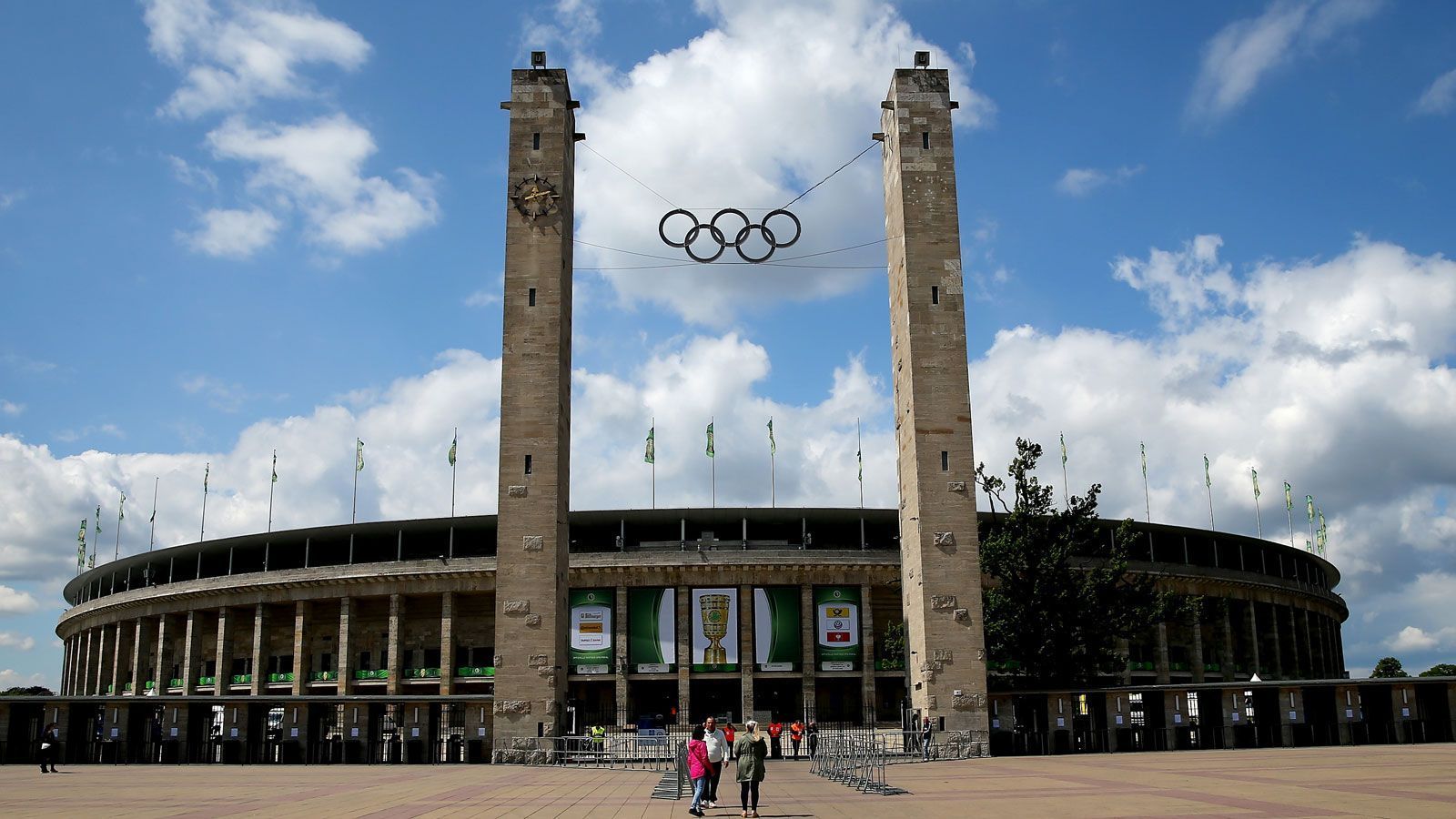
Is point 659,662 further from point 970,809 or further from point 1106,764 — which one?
point 970,809

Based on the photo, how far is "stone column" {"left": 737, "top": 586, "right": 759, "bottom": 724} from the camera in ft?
240

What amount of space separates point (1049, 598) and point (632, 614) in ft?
103

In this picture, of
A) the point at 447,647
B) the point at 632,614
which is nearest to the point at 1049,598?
the point at 632,614

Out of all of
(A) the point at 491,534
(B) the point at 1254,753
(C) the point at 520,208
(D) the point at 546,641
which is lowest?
(B) the point at 1254,753

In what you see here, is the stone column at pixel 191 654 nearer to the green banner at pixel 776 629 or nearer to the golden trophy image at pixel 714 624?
the golden trophy image at pixel 714 624

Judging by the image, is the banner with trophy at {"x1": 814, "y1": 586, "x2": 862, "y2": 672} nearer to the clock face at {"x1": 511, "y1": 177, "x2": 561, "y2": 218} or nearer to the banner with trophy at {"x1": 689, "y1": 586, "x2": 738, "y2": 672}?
the banner with trophy at {"x1": 689, "y1": 586, "x2": 738, "y2": 672}

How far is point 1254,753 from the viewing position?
35125 mm

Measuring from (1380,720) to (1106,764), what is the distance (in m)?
15.4

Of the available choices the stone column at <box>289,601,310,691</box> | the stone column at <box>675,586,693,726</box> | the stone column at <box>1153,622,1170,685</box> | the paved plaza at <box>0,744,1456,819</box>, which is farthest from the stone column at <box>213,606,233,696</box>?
the stone column at <box>1153,622,1170,685</box>

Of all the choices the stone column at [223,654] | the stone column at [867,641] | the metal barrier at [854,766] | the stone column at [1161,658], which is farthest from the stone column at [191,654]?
the stone column at [1161,658]

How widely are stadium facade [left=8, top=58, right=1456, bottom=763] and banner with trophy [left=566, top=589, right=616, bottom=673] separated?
0.15 m

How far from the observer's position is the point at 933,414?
39188 millimetres

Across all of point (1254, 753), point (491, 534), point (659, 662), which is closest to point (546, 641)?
point (1254, 753)

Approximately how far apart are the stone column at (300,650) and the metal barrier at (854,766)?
54.7 metres
